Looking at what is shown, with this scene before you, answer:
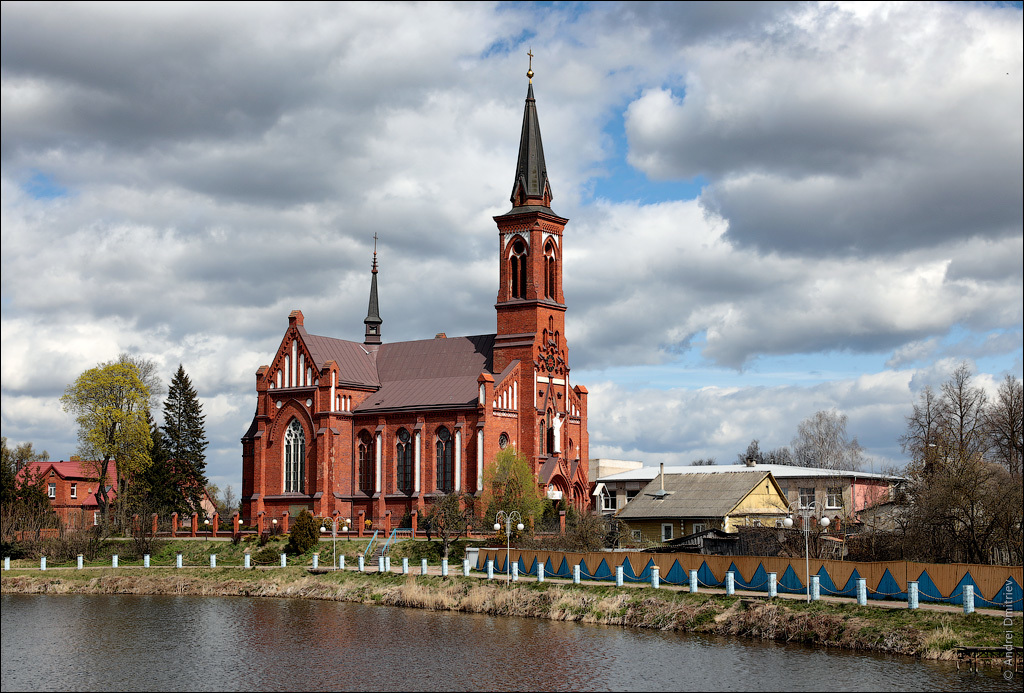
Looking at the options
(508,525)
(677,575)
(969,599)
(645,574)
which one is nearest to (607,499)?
(508,525)

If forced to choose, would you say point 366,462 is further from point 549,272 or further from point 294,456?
point 549,272

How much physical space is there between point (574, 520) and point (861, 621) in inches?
1169

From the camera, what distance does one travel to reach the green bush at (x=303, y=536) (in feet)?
210

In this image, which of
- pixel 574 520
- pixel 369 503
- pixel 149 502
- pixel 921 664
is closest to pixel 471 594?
pixel 574 520

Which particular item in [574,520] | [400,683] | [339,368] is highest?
[339,368]

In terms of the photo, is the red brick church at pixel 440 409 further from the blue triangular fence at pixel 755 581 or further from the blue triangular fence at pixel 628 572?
the blue triangular fence at pixel 755 581

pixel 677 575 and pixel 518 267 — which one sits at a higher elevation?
pixel 518 267

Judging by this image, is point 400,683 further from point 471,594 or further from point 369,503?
point 369,503

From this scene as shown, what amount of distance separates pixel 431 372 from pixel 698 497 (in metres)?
22.3

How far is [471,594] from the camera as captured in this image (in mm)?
49156

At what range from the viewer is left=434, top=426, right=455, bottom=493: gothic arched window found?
72.6 metres

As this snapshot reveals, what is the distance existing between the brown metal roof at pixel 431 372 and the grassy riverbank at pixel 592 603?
18.3 m

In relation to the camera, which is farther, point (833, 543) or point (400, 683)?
point (833, 543)

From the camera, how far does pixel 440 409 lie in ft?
241
